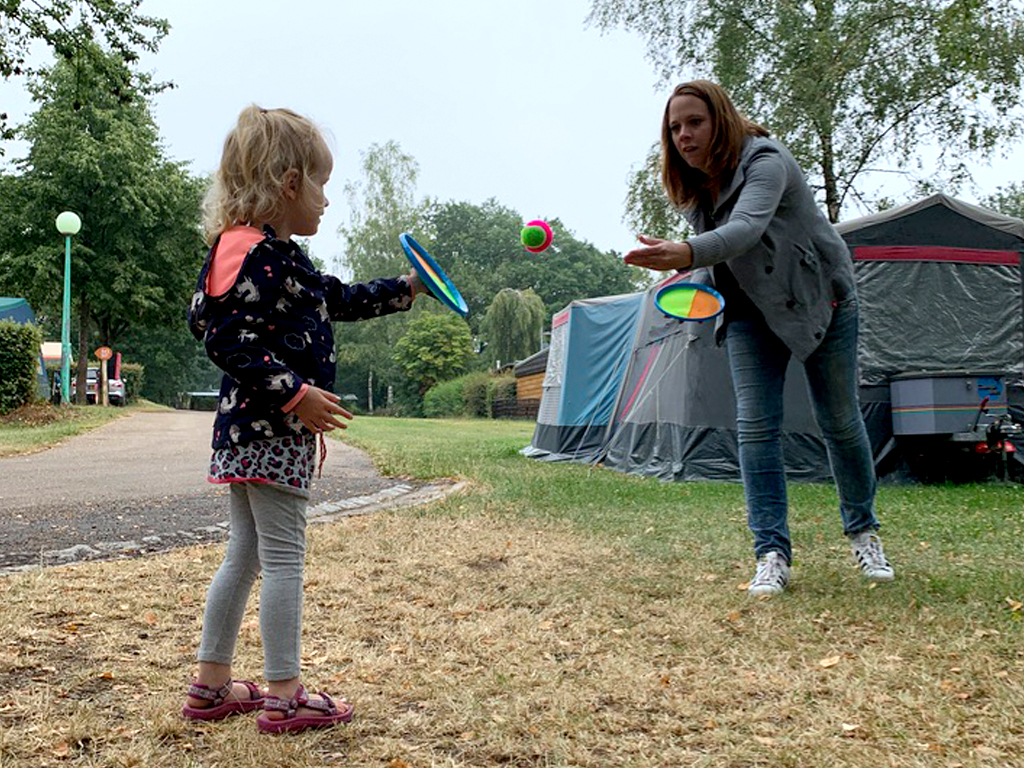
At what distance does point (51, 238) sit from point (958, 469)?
870 inches

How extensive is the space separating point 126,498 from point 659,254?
15.3 feet

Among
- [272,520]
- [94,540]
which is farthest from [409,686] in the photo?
[94,540]

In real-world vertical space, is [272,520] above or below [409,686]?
above

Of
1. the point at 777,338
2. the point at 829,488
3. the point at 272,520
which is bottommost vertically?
the point at 829,488

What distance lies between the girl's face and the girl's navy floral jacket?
2.1 inches

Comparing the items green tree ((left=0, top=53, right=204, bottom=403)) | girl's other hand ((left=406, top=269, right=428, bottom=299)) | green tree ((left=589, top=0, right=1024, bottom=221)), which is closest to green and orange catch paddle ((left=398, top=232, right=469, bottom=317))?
girl's other hand ((left=406, top=269, right=428, bottom=299))

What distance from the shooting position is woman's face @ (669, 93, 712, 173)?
9.57ft

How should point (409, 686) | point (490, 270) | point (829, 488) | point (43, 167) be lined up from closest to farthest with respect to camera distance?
point (409, 686) → point (829, 488) → point (43, 167) → point (490, 270)

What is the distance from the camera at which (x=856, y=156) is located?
14648 millimetres

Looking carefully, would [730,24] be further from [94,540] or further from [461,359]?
[461,359]

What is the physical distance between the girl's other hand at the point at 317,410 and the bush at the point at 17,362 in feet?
45.7

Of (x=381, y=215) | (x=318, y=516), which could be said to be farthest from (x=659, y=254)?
(x=381, y=215)

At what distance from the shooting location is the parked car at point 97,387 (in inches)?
1050

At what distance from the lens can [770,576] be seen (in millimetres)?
2998
